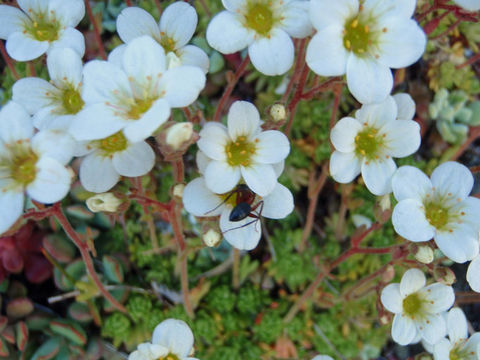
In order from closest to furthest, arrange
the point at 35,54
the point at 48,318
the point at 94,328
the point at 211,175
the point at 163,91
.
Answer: the point at 163,91, the point at 211,175, the point at 35,54, the point at 48,318, the point at 94,328

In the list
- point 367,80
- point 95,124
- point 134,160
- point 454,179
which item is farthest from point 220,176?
point 454,179

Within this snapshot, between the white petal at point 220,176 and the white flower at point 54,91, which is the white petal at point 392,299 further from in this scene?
the white flower at point 54,91

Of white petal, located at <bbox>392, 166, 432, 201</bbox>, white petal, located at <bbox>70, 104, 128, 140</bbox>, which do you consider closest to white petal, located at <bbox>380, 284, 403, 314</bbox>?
white petal, located at <bbox>392, 166, 432, 201</bbox>

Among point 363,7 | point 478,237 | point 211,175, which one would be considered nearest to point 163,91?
point 211,175

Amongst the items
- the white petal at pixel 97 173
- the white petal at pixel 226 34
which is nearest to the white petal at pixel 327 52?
the white petal at pixel 226 34

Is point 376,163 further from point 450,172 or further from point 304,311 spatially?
point 304,311

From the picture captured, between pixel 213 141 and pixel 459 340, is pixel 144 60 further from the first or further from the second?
pixel 459 340
